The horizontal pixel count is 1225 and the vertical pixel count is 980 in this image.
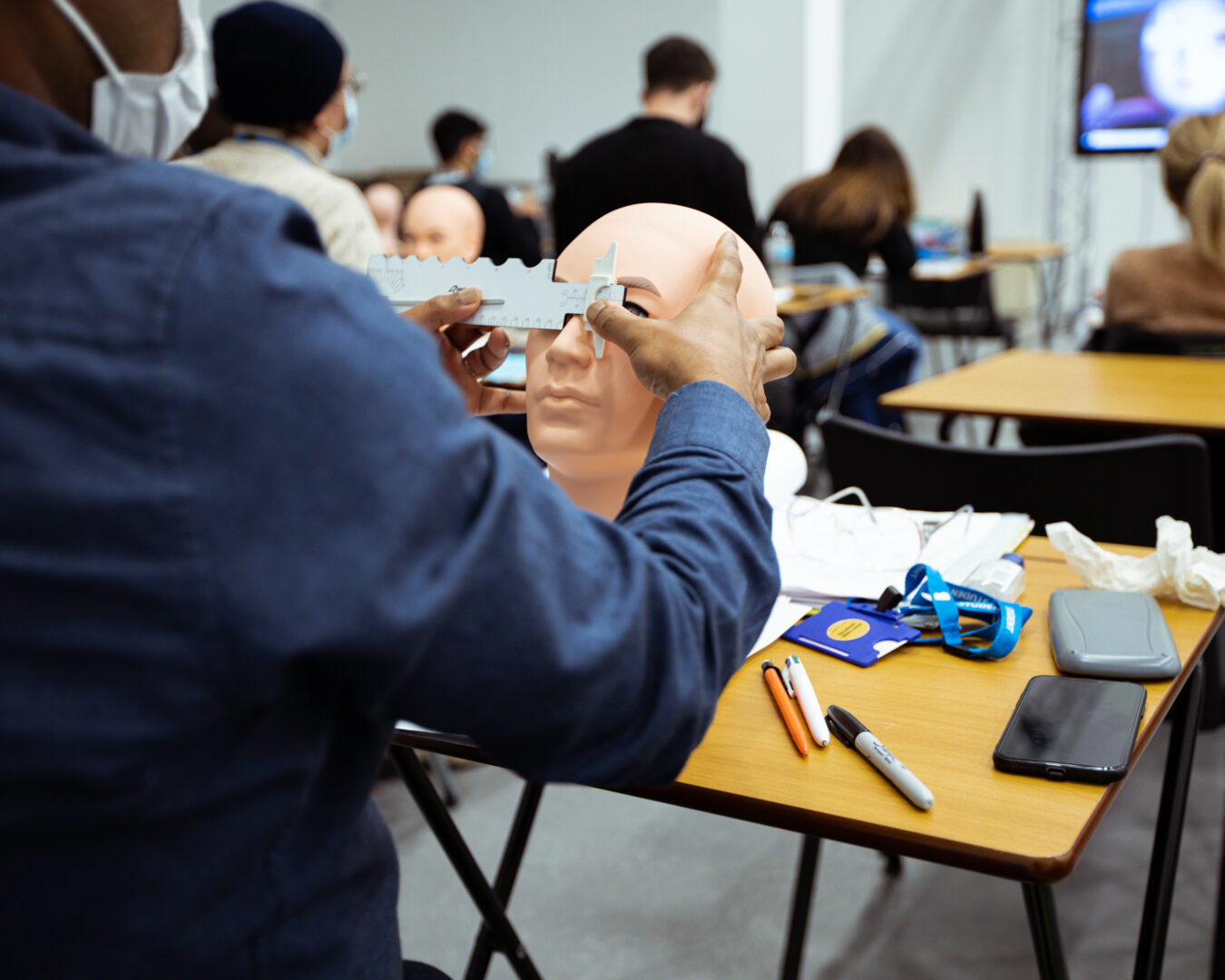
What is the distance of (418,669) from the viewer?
55cm

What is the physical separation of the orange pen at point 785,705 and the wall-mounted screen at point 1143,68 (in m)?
5.69

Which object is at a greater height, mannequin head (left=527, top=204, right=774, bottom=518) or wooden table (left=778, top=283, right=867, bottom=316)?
mannequin head (left=527, top=204, right=774, bottom=518)

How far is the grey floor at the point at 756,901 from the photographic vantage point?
5.87 feet

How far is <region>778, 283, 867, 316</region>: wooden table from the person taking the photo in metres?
3.62

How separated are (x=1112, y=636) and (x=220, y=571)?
871 millimetres

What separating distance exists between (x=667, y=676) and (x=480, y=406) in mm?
705

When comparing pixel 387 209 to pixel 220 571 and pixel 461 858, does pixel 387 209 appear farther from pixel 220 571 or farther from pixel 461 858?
pixel 220 571

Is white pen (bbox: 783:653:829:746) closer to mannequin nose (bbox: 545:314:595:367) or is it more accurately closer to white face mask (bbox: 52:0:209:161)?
mannequin nose (bbox: 545:314:595:367)

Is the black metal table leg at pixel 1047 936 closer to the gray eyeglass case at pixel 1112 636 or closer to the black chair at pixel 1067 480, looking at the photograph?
the gray eyeglass case at pixel 1112 636

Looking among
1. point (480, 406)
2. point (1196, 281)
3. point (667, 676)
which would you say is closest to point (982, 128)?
point (1196, 281)

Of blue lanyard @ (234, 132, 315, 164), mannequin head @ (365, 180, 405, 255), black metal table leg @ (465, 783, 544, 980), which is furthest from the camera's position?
mannequin head @ (365, 180, 405, 255)

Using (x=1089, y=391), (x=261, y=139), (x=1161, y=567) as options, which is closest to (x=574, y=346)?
(x=1161, y=567)

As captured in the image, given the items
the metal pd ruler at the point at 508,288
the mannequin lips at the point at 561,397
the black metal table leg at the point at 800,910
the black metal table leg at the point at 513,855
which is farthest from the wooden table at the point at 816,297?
the metal pd ruler at the point at 508,288

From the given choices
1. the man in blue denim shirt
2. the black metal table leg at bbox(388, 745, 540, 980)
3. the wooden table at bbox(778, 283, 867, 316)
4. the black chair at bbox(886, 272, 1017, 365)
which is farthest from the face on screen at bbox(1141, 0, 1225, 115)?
the man in blue denim shirt
